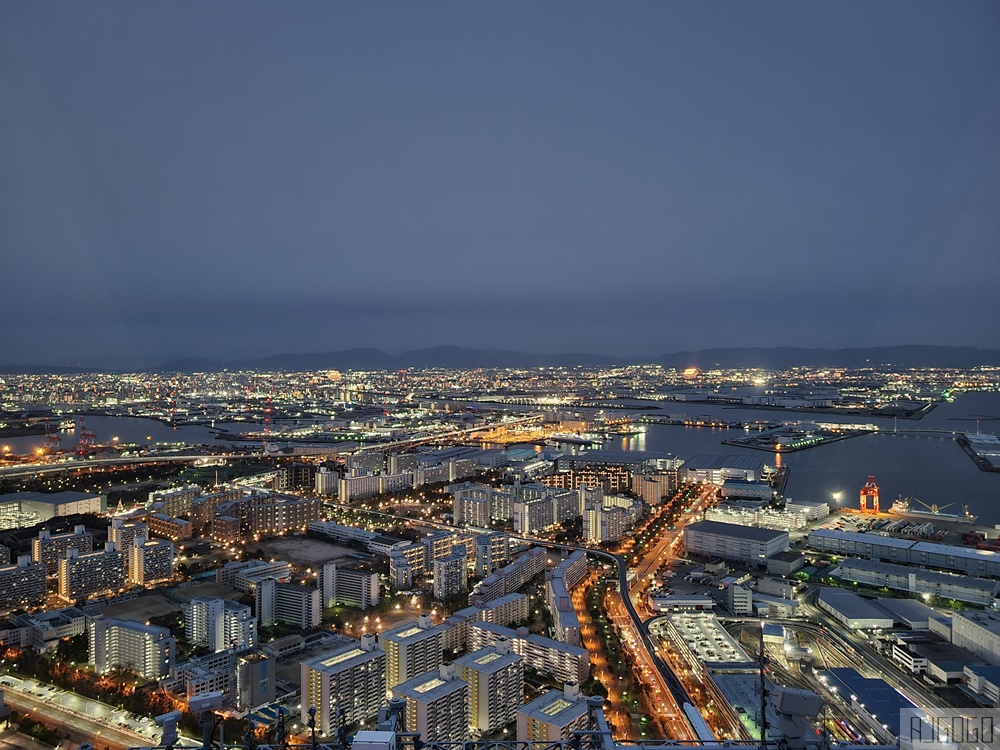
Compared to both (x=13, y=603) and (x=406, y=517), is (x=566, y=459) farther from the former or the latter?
(x=13, y=603)

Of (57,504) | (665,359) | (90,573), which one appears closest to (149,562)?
(90,573)

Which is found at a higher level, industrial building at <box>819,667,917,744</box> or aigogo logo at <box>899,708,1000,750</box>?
aigogo logo at <box>899,708,1000,750</box>

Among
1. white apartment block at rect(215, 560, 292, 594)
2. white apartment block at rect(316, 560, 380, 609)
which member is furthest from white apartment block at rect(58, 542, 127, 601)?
white apartment block at rect(316, 560, 380, 609)

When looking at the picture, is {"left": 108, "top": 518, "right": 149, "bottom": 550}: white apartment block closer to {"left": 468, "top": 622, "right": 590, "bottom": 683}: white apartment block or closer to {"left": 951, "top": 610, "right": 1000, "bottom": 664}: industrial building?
{"left": 468, "top": 622, "right": 590, "bottom": 683}: white apartment block

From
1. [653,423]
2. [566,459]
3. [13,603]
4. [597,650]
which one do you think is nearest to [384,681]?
Answer: [597,650]

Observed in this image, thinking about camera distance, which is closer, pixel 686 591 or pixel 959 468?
pixel 686 591

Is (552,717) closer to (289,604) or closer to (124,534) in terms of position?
(289,604)
